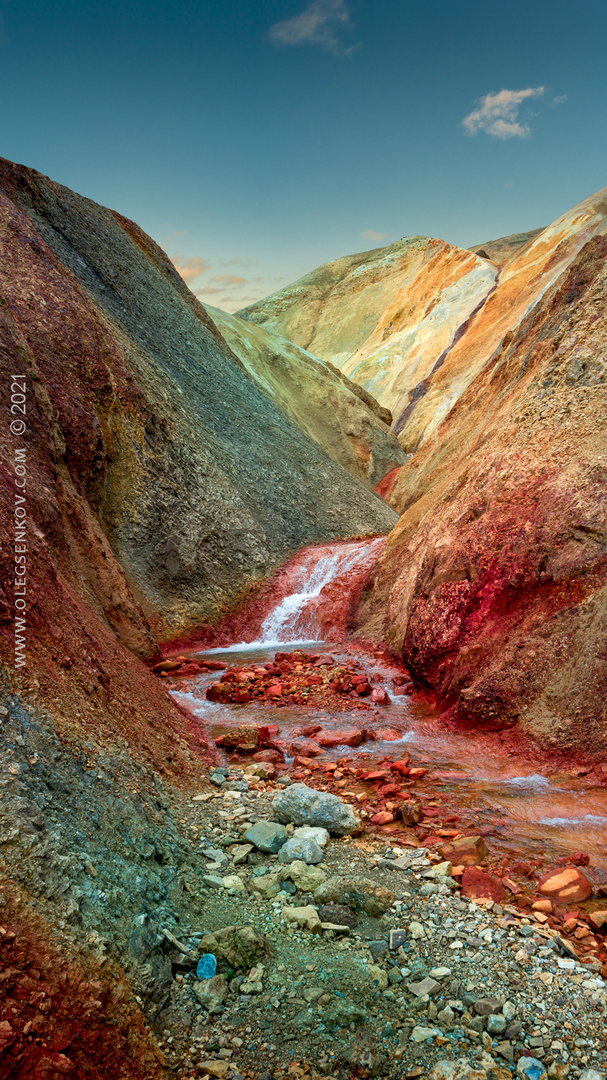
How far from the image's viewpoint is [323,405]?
39.1 metres

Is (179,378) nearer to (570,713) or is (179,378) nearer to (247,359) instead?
(247,359)

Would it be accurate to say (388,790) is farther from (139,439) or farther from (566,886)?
(139,439)

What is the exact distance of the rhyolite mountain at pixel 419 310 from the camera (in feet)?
126

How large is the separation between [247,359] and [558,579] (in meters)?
30.3

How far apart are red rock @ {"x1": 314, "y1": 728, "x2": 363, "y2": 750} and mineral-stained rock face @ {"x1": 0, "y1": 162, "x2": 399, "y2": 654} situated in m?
3.77

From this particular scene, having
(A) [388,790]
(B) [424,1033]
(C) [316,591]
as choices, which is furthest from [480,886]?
(C) [316,591]

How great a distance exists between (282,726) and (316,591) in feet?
32.8

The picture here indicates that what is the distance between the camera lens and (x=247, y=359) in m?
37.2

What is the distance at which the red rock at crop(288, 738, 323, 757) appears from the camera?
30.7ft

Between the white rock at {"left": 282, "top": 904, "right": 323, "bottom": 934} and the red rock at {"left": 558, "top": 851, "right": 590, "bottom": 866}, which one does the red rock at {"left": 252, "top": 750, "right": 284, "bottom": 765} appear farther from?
the red rock at {"left": 558, "top": 851, "right": 590, "bottom": 866}

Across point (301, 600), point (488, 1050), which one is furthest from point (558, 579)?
point (301, 600)

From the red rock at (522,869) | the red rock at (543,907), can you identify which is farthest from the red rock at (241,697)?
the red rock at (543,907)

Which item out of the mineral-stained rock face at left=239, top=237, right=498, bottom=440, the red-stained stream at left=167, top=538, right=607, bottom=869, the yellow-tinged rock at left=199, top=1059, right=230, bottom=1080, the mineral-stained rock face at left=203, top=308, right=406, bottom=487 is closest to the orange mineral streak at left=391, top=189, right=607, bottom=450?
the mineral-stained rock face at left=239, top=237, right=498, bottom=440

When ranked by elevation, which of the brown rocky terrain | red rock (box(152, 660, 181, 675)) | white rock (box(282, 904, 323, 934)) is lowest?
white rock (box(282, 904, 323, 934))
